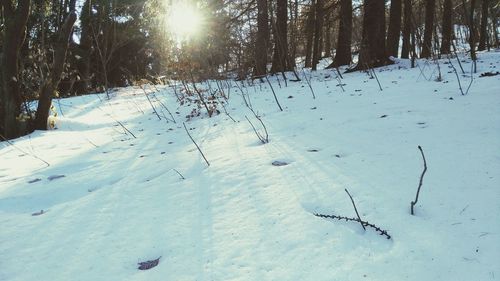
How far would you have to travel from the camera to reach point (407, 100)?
12.7 ft

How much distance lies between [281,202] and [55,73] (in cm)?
454

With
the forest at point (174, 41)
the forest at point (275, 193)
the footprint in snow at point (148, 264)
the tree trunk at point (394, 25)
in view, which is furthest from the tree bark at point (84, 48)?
the footprint in snow at point (148, 264)

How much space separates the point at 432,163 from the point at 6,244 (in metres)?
2.22

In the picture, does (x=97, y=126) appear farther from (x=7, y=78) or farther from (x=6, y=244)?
(x=6, y=244)

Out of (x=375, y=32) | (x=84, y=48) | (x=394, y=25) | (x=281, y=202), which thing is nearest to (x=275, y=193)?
(x=281, y=202)

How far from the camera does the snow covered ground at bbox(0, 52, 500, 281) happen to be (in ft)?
4.61

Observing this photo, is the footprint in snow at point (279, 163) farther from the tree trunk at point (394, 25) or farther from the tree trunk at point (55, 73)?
the tree trunk at point (394, 25)

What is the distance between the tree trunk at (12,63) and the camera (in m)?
4.97

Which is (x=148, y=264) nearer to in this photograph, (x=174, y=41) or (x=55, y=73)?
(x=55, y=73)

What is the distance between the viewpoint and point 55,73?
527cm

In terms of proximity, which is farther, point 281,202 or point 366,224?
point 281,202

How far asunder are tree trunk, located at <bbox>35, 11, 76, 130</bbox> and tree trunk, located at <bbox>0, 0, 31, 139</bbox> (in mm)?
273

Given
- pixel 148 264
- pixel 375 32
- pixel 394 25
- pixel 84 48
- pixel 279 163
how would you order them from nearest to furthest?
pixel 148 264 → pixel 279 163 → pixel 375 32 → pixel 394 25 → pixel 84 48

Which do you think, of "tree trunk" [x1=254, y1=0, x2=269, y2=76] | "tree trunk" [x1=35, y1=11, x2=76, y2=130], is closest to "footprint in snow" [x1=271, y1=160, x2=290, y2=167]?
"tree trunk" [x1=35, y1=11, x2=76, y2=130]
